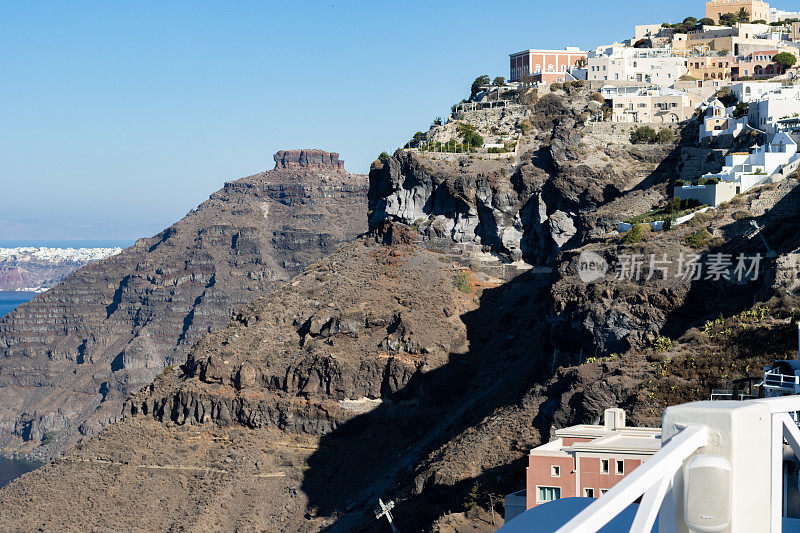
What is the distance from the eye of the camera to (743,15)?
12156 cm

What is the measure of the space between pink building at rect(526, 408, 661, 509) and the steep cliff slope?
11.5 m

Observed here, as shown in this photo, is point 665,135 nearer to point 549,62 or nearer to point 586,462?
point 549,62

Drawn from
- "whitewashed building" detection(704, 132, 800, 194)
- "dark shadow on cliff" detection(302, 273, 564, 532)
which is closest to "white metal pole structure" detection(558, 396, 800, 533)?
"dark shadow on cliff" detection(302, 273, 564, 532)

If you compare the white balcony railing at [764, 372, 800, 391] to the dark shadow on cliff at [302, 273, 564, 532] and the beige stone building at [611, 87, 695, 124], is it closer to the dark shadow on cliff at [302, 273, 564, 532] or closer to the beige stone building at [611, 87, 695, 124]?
the dark shadow on cliff at [302, 273, 564, 532]

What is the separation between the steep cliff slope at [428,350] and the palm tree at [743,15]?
26045mm

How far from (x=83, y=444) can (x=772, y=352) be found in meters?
65.9

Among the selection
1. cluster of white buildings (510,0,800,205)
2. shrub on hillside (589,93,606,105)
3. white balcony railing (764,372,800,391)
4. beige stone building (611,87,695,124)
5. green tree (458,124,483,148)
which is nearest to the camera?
white balcony railing (764,372,800,391)

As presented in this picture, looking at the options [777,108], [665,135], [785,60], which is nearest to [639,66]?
[785,60]

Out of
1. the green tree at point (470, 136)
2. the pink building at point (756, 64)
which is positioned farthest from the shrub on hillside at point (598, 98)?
the pink building at point (756, 64)

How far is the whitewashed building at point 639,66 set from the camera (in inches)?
4181

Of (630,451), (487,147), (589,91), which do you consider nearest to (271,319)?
(487,147)

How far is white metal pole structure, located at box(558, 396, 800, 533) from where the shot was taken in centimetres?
1073

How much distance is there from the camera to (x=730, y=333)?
161ft

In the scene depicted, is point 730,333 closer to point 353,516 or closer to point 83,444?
point 353,516
